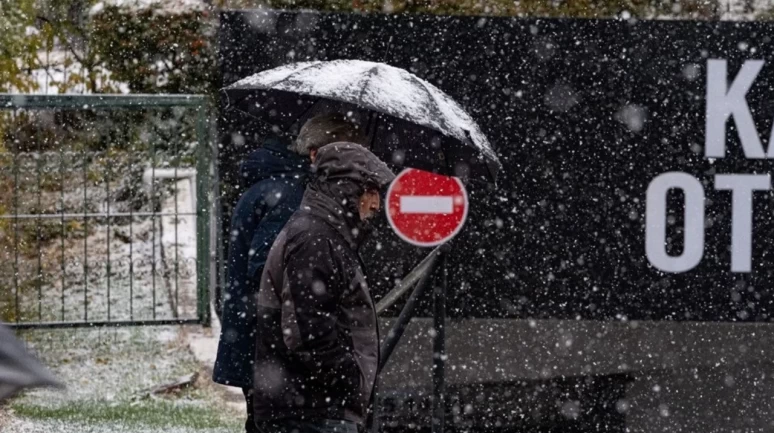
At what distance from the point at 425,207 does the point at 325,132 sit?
2.63 meters

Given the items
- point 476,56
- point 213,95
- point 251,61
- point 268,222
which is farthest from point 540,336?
point 213,95

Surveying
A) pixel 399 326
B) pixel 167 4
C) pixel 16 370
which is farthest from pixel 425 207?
pixel 167 4

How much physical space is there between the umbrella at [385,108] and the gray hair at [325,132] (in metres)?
0.38

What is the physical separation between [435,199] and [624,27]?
131cm

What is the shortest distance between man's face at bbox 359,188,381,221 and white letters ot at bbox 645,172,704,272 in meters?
3.34

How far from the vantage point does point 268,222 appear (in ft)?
15.0

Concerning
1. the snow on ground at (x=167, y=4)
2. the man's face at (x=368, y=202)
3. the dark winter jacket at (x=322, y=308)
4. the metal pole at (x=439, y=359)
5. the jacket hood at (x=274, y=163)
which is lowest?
the metal pole at (x=439, y=359)

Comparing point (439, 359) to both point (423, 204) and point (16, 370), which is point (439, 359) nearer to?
point (423, 204)

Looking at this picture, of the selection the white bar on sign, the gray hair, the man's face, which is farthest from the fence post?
the man's face

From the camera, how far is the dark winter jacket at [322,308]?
154 inches

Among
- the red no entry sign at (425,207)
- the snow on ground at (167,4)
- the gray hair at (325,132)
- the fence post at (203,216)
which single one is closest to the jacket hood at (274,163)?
the gray hair at (325,132)

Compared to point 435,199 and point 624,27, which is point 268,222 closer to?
point 435,199

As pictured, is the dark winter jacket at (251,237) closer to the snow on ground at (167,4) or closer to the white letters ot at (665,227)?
the white letters ot at (665,227)

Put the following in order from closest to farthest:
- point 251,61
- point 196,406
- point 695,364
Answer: point 251,61 < point 695,364 < point 196,406
